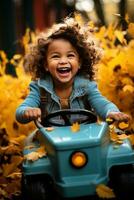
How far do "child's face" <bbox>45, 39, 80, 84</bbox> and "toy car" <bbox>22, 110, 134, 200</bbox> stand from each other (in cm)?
57

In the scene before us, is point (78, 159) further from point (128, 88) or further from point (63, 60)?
point (128, 88)

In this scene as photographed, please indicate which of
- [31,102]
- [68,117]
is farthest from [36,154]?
[31,102]

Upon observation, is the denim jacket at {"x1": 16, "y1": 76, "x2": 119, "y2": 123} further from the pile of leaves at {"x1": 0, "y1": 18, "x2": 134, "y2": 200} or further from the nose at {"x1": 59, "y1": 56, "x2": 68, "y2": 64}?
the pile of leaves at {"x1": 0, "y1": 18, "x2": 134, "y2": 200}

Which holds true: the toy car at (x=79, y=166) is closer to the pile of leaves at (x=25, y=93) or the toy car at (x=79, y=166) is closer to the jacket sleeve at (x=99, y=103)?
the jacket sleeve at (x=99, y=103)

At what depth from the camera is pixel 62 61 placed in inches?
166

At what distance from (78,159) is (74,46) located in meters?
1.22

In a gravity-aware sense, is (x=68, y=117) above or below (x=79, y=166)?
above

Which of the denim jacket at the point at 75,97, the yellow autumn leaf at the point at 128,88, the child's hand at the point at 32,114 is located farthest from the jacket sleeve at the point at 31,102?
the yellow autumn leaf at the point at 128,88

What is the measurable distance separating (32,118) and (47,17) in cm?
1618

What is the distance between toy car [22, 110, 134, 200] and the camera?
3.55m

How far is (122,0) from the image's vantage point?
11.0 m

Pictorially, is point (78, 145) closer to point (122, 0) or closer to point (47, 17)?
point (122, 0)

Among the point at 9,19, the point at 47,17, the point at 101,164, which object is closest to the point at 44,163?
the point at 101,164

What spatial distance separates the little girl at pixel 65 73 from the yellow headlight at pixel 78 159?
63 centimetres
